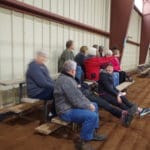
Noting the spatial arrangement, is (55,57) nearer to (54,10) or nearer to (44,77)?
(54,10)

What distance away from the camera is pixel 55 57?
6508mm

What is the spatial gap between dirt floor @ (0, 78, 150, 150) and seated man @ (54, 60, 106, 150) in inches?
10.5

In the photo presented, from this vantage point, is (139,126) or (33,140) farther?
(139,126)

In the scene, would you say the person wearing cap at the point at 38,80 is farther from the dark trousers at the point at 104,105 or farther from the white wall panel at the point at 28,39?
the white wall panel at the point at 28,39

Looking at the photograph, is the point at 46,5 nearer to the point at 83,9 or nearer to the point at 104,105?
the point at 83,9

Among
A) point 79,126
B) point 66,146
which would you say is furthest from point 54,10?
point 66,146

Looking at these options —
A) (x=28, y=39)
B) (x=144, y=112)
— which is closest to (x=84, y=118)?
(x=144, y=112)

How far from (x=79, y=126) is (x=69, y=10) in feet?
12.3

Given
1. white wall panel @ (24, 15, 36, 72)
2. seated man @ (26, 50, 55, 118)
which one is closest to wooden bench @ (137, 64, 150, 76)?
white wall panel @ (24, 15, 36, 72)

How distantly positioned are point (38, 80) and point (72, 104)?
0.72m

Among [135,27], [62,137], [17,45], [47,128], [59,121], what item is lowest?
[62,137]

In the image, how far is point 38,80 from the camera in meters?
3.79

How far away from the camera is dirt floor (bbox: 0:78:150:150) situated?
3.29 m

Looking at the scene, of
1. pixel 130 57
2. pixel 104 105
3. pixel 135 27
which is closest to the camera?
pixel 104 105
